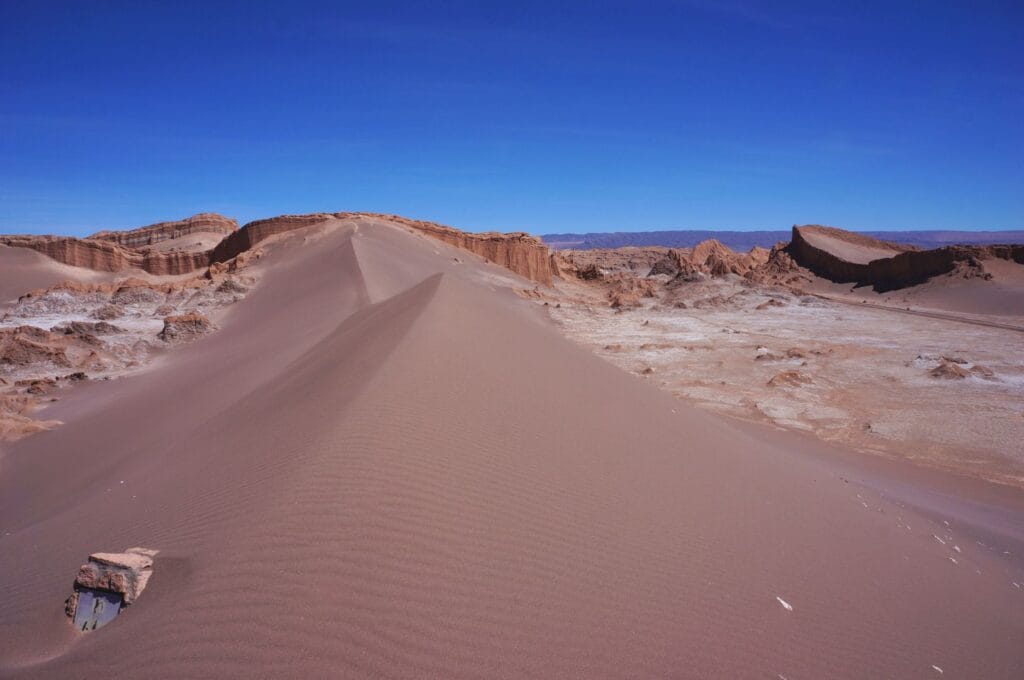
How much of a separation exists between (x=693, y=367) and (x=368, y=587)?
13.3 meters

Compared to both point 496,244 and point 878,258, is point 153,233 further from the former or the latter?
point 878,258

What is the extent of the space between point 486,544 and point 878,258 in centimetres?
4174

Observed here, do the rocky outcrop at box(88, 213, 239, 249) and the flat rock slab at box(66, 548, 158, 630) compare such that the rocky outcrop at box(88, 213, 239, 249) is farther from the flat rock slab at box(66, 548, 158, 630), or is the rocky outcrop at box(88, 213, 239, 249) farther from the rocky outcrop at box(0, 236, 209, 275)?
the flat rock slab at box(66, 548, 158, 630)

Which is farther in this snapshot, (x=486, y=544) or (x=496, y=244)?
(x=496, y=244)

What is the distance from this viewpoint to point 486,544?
2957 mm

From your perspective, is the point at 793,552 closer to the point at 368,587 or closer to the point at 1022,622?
the point at 1022,622

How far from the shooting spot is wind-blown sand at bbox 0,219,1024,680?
234cm

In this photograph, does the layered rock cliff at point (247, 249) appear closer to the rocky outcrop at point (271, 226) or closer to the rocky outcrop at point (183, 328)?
the rocky outcrop at point (271, 226)

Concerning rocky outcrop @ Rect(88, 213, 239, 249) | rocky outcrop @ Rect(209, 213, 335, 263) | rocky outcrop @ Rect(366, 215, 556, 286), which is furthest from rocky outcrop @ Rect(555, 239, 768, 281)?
rocky outcrop @ Rect(88, 213, 239, 249)

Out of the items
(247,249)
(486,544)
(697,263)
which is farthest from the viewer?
(697,263)

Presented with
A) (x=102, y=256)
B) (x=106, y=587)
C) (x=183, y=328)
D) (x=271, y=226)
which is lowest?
(x=106, y=587)

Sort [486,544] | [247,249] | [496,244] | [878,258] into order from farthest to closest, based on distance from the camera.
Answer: [878,258] < [496,244] < [247,249] < [486,544]

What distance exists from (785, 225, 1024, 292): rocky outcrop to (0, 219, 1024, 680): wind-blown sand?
29963 millimetres

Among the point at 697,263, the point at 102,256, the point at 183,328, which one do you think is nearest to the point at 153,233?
the point at 102,256
